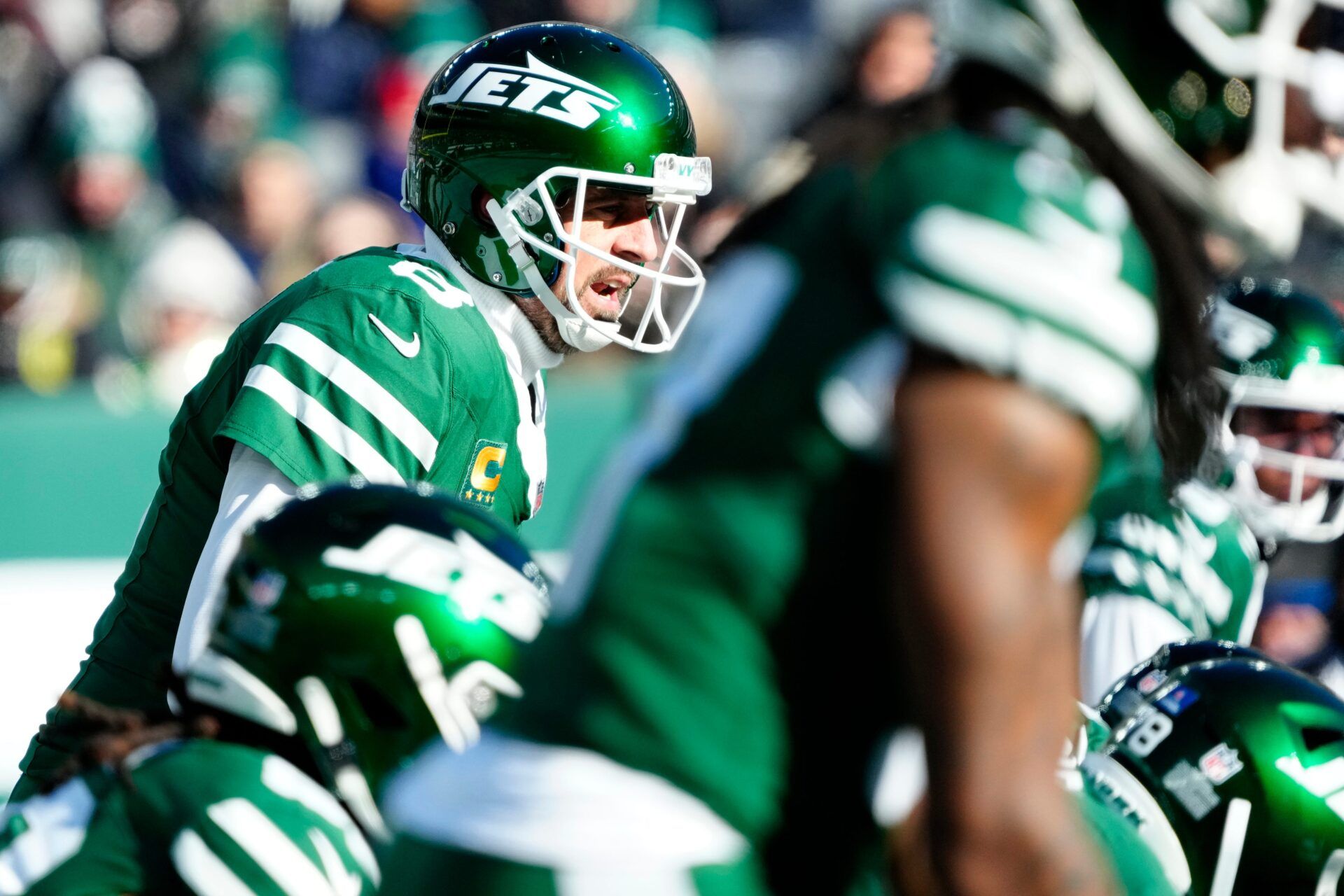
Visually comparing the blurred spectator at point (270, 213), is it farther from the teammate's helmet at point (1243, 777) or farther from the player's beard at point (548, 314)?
the teammate's helmet at point (1243, 777)

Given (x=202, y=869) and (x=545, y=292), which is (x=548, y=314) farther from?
(x=202, y=869)

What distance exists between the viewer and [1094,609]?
3.36m

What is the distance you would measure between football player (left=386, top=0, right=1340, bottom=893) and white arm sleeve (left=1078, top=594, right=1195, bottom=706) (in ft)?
6.46

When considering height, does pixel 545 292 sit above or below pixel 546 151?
below

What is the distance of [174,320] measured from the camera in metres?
5.93

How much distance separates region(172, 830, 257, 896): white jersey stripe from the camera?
1.77m

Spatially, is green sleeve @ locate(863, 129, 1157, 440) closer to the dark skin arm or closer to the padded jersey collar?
the dark skin arm

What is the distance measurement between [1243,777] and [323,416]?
1352 millimetres

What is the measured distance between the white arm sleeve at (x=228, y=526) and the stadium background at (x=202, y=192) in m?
2.38

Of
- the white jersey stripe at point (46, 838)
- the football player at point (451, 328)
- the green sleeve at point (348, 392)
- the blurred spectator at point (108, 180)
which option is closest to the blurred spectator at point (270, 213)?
the blurred spectator at point (108, 180)

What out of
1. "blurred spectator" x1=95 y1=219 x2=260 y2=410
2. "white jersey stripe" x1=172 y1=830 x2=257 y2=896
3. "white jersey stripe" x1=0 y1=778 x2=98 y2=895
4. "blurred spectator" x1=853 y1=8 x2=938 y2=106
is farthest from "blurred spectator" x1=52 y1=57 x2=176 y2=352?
"white jersey stripe" x1=172 y1=830 x2=257 y2=896

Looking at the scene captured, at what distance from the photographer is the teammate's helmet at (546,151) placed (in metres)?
2.87

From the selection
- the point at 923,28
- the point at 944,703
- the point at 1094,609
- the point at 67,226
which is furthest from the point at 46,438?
the point at 944,703

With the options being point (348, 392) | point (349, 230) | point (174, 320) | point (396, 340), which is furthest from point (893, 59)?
point (348, 392)
